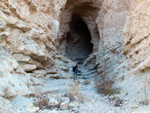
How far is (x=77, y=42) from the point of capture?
1686 cm

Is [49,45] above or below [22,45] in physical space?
above

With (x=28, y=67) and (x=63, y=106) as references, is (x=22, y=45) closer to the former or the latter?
(x=28, y=67)

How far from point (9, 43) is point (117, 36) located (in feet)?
20.0

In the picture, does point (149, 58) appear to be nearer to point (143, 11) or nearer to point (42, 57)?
point (143, 11)

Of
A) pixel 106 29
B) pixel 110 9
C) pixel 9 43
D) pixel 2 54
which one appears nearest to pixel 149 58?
pixel 2 54

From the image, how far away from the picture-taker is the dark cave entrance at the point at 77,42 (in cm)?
1573

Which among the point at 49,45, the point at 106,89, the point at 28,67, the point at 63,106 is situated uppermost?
the point at 49,45

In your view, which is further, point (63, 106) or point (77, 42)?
point (77, 42)

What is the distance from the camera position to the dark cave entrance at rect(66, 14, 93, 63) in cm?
1573

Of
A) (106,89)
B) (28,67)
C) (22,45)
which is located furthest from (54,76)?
(106,89)

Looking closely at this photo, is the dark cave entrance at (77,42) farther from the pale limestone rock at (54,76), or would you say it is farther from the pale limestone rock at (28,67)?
the pale limestone rock at (28,67)

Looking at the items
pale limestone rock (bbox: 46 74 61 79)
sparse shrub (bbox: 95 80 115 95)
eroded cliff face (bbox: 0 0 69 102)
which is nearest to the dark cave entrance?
eroded cliff face (bbox: 0 0 69 102)

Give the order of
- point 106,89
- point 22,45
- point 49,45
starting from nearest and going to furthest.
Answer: point 106,89, point 22,45, point 49,45

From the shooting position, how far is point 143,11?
4824 mm
